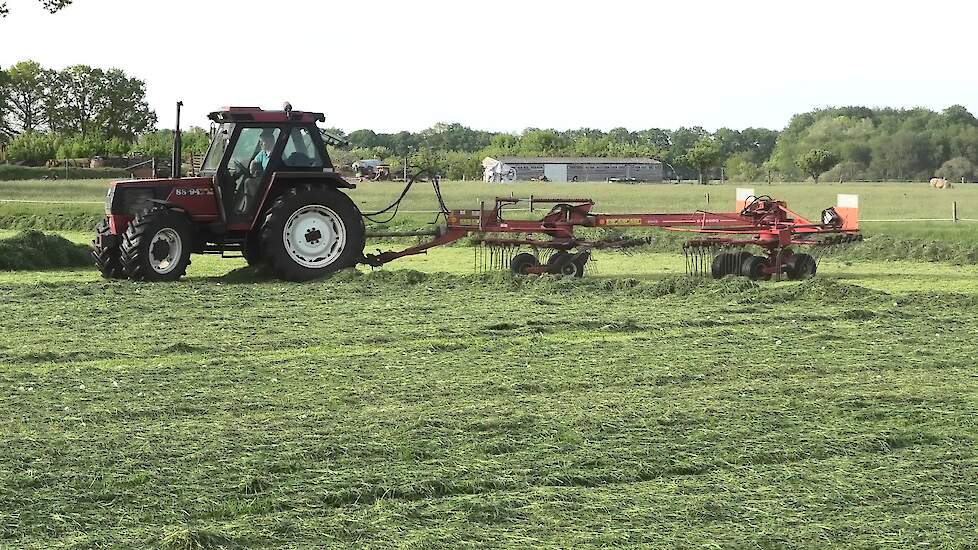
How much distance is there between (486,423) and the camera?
6.33 m

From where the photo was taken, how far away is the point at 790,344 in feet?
30.6

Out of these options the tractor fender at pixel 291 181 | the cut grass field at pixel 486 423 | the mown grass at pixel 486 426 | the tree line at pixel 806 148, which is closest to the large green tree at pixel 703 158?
the tree line at pixel 806 148

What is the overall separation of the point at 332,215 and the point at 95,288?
8.86ft

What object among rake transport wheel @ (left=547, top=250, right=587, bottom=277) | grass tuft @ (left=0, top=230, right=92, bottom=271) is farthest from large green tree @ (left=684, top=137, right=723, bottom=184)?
rake transport wheel @ (left=547, top=250, right=587, bottom=277)

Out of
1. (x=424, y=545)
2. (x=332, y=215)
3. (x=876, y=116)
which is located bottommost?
(x=424, y=545)

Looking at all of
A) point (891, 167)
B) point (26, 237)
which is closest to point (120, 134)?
point (891, 167)

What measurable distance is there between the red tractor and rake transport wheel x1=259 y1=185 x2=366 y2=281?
11 millimetres

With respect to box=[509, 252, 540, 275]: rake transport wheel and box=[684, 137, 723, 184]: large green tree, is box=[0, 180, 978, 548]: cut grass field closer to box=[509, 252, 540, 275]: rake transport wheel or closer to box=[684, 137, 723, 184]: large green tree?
box=[509, 252, 540, 275]: rake transport wheel

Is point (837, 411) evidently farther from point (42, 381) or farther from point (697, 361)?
point (42, 381)

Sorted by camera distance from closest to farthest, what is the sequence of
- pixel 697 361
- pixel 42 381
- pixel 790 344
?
pixel 42 381
pixel 697 361
pixel 790 344

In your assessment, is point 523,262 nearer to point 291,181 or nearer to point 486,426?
point 291,181

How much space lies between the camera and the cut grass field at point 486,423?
4.67 m

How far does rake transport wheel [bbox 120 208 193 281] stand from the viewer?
1369 centimetres

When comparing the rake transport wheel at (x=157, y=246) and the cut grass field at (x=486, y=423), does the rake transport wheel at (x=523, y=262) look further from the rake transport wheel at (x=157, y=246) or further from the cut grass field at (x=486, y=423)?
the rake transport wheel at (x=157, y=246)
